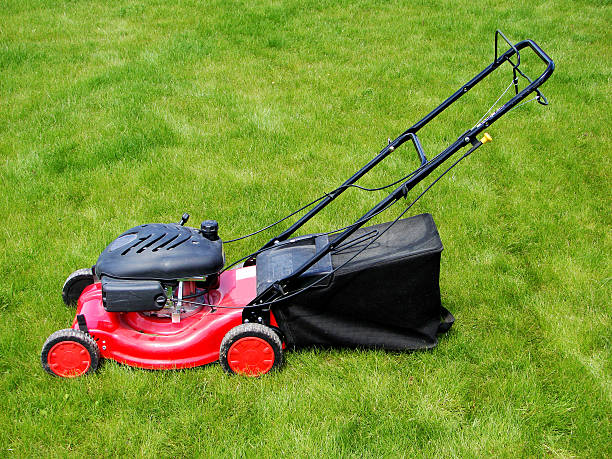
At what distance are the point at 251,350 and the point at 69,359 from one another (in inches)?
38.1

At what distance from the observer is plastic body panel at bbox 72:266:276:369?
3383mm

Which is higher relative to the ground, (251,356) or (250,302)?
(250,302)

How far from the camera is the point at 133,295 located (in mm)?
3141

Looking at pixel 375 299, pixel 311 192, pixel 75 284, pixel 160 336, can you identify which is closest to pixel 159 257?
pixel 160 336

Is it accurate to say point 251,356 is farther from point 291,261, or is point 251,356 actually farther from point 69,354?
point 69,354

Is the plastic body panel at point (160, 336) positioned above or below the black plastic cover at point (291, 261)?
below

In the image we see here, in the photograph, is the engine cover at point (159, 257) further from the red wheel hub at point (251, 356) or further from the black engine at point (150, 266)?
the red wheel hub at point (251, 356)

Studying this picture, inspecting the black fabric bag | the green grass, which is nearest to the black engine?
the black fabric bag

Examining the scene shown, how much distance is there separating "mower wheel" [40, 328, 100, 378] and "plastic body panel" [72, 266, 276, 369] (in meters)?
0.09

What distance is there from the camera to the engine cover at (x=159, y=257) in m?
3.21

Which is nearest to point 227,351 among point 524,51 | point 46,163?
point 46,163

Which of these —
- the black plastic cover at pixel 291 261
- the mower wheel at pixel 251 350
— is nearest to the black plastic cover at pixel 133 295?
the mower wheel at pixel 251 350

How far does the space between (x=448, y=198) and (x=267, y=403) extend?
103 inches

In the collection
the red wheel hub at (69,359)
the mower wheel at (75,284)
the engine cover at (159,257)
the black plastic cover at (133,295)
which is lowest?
the red wheel hub at (69,359)
